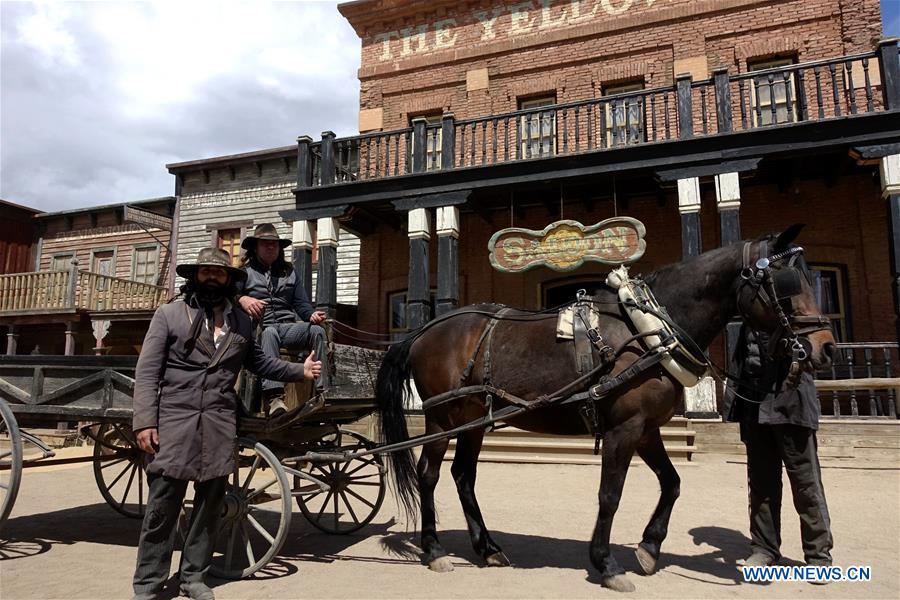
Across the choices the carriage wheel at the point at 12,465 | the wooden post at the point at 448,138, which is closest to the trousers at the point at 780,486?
the carriage wheel at the point at 12,465

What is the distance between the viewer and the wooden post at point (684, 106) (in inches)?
368

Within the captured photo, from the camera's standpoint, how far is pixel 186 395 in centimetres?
319

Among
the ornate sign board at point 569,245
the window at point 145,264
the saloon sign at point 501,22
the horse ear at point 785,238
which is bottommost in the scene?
the horse ear at point 785,238

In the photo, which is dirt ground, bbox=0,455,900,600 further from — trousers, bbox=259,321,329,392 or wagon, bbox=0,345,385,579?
trousers, bbox=259,321,329,392

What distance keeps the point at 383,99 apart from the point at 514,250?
6.08 metres

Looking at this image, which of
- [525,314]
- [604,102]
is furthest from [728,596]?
[604,102]

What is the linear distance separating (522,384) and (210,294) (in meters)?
2.08

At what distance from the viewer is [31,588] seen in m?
3.32

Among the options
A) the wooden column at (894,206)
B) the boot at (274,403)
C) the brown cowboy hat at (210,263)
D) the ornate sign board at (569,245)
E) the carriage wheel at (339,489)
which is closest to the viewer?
the brown cowboy hat at (210,263)

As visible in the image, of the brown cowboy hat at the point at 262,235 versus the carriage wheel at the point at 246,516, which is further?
the brown cowboy hat at the point at 262,235

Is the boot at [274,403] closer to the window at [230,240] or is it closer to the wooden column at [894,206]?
the wooden column at [894,206]

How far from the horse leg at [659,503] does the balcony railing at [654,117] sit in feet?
23.2

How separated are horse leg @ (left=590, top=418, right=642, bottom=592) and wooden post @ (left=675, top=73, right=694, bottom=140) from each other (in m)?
7.37

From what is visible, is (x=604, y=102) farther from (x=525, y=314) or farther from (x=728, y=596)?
(x=728, y=596)
